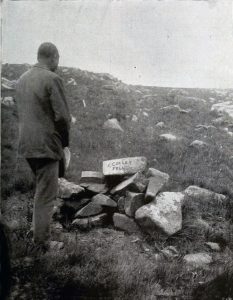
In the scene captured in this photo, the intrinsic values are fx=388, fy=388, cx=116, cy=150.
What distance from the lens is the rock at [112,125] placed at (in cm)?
811

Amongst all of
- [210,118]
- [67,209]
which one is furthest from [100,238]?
[210,118]

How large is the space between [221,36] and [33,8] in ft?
8.04

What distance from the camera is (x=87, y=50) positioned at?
5.53 metres

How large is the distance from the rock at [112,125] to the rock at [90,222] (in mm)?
3381

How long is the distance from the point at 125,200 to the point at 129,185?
8.6 inches

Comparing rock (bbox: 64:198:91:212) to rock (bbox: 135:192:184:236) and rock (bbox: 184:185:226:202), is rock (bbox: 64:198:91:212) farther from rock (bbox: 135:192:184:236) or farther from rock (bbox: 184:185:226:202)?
rock (bbox: 184:185:226:202)

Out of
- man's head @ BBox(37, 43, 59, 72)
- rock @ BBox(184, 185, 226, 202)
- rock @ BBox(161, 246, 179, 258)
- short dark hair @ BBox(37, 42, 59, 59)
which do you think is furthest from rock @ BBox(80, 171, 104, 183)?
short dark hair @ BBox(37, 42, 59, 59)

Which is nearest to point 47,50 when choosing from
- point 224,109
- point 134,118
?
point 134,118

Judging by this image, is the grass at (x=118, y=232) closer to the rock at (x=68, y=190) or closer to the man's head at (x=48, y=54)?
the rock at (x=68, y=190)

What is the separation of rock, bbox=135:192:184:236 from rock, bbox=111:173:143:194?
35 cm

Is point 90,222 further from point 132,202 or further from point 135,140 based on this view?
point 135,140

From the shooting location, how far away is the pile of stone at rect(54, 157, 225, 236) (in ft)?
15.8

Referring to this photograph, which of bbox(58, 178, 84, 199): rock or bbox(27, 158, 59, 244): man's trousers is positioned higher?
bbox(27, 158, 59, 244): man's trousers

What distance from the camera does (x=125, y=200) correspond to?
199 inches
